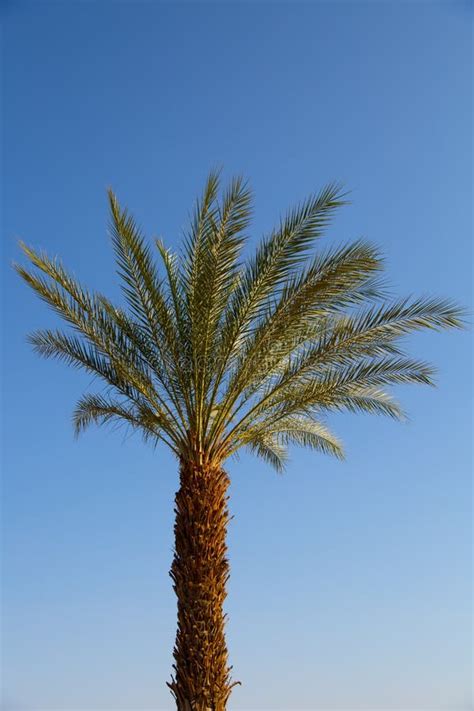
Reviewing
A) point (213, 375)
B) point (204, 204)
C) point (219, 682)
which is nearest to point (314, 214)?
point (204, 204)

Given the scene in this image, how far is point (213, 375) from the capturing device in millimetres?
12555

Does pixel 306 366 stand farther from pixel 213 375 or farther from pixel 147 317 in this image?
pixel 147 317

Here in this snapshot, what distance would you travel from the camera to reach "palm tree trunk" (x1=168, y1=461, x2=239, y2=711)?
11.1 meters

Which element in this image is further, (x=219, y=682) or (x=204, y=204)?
(x=204, y=204)

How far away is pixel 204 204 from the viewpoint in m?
12.1

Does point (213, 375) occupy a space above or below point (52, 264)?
below

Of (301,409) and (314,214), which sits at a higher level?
(314,214)

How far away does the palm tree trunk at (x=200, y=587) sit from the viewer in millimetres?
11125

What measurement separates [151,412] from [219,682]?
13.8ft

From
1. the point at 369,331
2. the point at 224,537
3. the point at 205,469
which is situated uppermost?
the point at 369,331

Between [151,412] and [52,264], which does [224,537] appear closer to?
[151,412]

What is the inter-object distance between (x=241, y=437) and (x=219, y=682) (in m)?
3.72

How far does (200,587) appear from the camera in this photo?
11.6 meters

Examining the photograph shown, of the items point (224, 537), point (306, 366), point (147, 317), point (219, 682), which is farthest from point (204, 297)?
point (219, 682)
